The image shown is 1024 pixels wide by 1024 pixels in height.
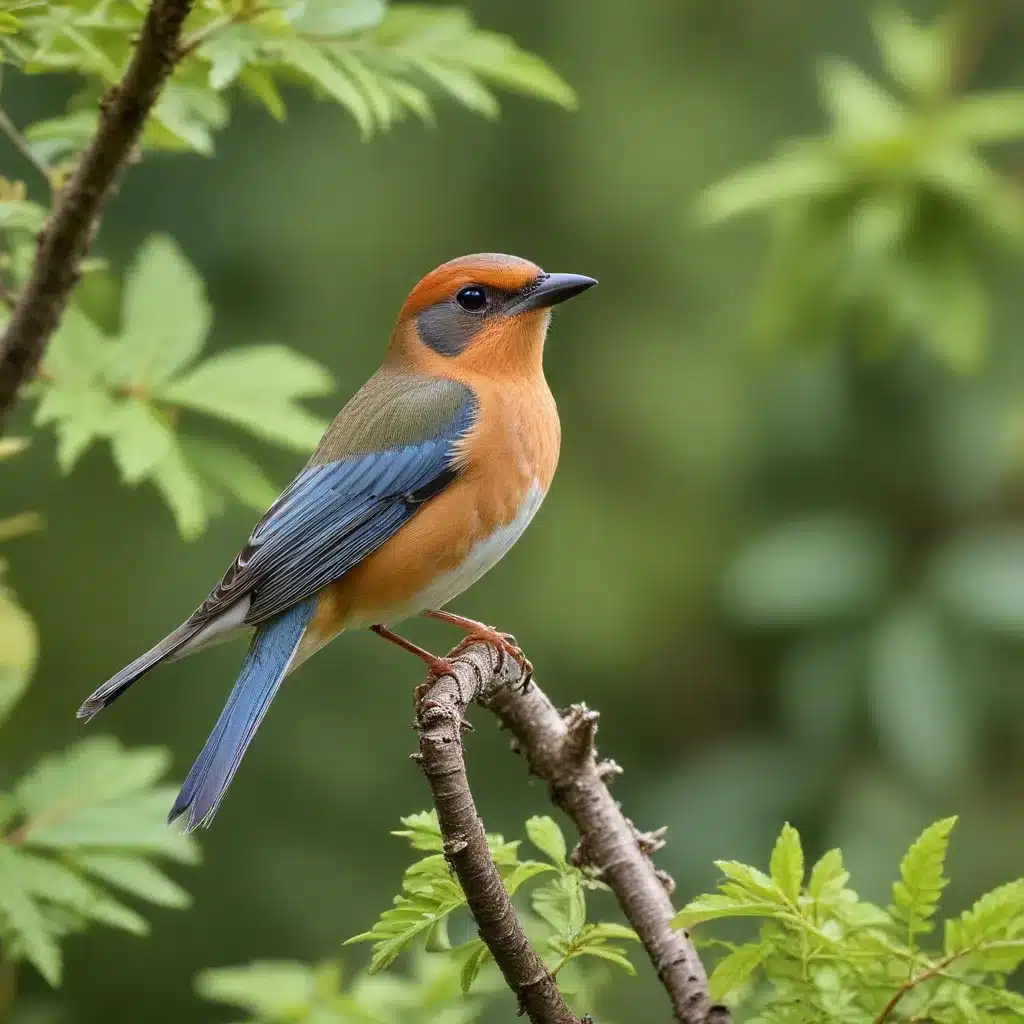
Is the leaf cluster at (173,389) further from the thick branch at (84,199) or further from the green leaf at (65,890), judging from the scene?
the green leaf at (65,890)

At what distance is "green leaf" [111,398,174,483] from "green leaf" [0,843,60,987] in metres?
0.72

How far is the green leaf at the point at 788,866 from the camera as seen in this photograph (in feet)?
6.59

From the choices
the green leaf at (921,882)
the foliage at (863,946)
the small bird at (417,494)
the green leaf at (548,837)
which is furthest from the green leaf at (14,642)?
the green leaf at (921,882)

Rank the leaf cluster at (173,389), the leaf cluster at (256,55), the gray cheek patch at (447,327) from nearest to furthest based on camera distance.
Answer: the leaf cluster at (256,55) < the leaf cluster at (173,389) < the gray cheek patch at (447,327)

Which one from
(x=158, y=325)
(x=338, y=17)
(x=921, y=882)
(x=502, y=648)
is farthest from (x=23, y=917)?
(x=338, y=17)

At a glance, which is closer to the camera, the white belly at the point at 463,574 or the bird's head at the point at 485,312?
the white belly at the point at 463,574

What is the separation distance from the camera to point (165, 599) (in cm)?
619

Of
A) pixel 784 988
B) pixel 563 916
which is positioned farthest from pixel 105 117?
pixel 784 988

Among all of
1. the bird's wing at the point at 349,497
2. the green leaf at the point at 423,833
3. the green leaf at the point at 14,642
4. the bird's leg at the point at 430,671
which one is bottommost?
the green leaf at the point at 423,833

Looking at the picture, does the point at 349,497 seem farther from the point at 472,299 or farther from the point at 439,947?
the point at 439,947

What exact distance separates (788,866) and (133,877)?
1.43 meters

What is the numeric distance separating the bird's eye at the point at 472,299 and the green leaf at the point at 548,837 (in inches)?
74.6

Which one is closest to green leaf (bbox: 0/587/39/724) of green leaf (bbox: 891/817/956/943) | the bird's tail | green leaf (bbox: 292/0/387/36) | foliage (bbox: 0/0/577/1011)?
foliage (bbox: 0/0/577/1011)

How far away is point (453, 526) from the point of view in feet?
11.5
